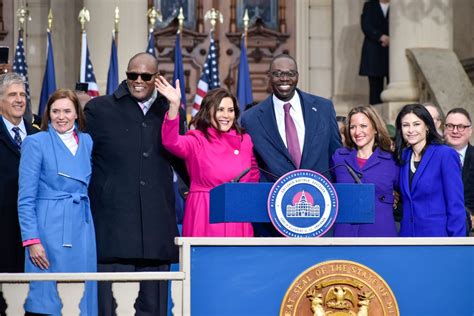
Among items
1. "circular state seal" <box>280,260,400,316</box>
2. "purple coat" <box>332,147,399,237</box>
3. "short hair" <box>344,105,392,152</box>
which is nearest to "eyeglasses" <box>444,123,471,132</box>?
"short hair" <box>344,105,392,152</box>

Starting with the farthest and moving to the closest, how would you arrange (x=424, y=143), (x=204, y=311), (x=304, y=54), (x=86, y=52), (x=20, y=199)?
(x=304, y=54) → (x=86, y=52) → (x=424, y=143) → (x=20, y=199) → (x=204, y=311)

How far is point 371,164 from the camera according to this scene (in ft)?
29.0

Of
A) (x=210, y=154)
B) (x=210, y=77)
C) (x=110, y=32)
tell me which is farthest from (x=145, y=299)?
(x=110, y=32)

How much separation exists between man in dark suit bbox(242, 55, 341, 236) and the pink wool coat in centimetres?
17

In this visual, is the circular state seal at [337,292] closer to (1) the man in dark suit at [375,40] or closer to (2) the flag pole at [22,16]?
(2) the flag pole at [22,16]

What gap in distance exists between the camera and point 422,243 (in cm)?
730

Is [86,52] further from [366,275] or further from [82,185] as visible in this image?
[366,275]

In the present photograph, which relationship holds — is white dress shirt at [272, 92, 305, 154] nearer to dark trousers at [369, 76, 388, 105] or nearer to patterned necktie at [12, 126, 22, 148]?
patterned necktie at [12, 126, 22, 148]

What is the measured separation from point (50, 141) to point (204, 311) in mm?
1778

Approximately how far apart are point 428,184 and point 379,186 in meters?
0.46

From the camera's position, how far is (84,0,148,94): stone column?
55.1 feet

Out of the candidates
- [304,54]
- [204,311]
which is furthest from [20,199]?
[304,54]

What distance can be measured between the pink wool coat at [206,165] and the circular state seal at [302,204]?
1145 mm

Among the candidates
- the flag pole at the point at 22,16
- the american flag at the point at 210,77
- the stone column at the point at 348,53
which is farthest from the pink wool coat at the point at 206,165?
the stone column at the point at 348,53
